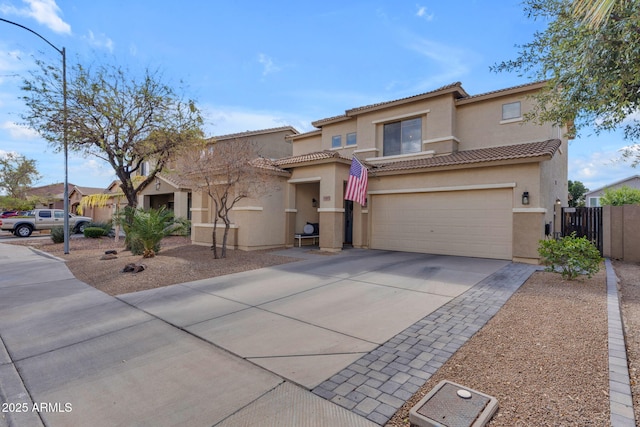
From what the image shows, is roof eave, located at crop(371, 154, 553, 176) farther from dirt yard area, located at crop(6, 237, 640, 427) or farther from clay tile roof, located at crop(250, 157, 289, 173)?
clay tile roof, located at crop(250, 157, 289, 173)

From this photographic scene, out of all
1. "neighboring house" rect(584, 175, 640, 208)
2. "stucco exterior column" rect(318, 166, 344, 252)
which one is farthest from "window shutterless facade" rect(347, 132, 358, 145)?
"neighboring house" rect(584, 175, 640, 208)

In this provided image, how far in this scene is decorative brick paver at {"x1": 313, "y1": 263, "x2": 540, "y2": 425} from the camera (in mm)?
3098

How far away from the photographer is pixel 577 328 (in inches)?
188

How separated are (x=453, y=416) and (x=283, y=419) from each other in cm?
149

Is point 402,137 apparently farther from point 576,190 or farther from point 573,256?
point 576,190

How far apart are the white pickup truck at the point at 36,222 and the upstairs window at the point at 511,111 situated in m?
27.3

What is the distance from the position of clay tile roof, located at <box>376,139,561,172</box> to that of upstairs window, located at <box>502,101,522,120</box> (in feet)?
4.53

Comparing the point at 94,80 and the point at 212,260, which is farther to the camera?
the point at 94,80

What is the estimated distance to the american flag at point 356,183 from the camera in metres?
11.9

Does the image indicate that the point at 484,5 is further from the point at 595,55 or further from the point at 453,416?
the point at 453,416

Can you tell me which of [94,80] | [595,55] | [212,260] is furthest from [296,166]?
[595,55]

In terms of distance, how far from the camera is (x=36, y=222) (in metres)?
23.2

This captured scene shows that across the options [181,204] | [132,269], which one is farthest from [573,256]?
[181,204]

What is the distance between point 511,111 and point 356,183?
7.96 meters
